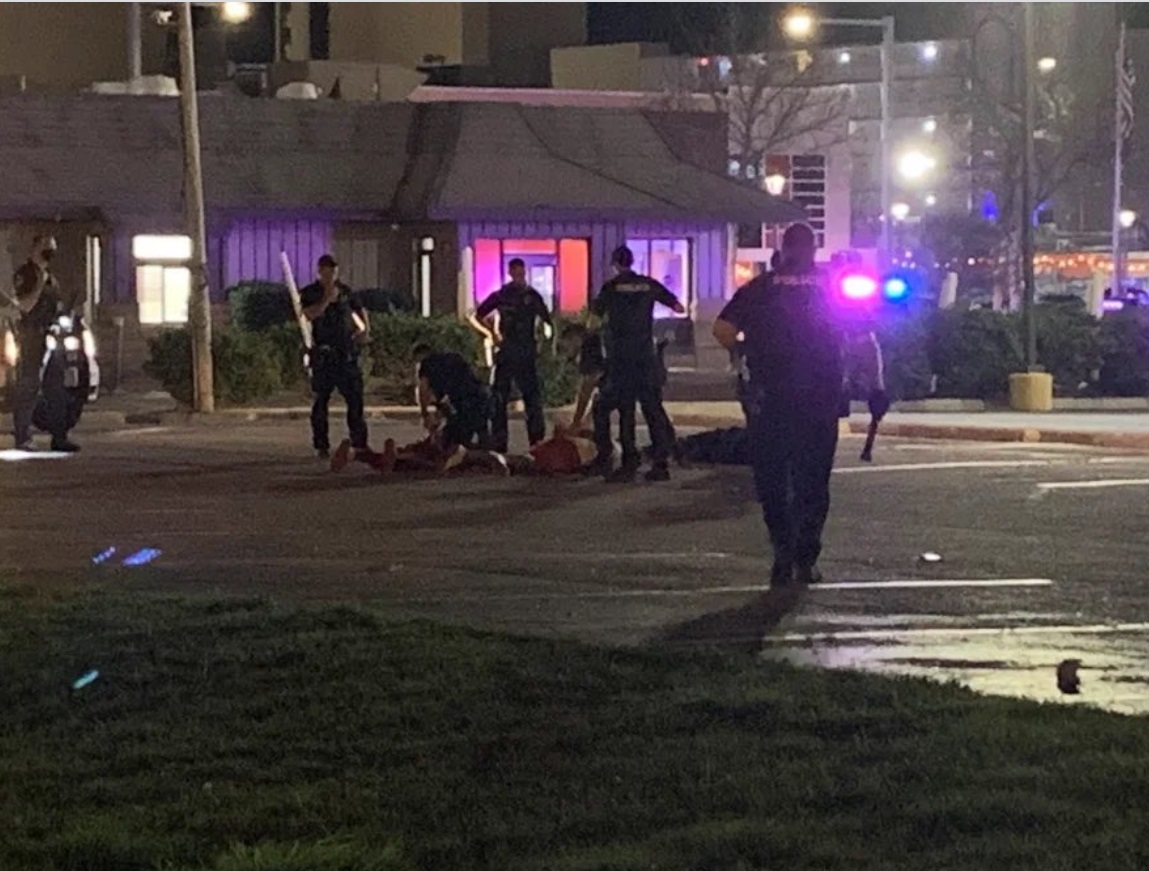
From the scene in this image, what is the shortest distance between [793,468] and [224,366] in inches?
651

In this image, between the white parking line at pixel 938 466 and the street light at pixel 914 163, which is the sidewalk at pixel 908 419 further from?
the street light at pixel 914 163

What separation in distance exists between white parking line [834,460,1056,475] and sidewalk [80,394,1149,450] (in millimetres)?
2817

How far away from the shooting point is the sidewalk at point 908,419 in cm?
2222

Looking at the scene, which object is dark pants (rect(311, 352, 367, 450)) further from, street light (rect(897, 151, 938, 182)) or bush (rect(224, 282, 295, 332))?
street light (rect(897, 151, 938, 182))

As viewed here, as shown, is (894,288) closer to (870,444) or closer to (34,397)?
(870,444)

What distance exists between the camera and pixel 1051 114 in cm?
5688

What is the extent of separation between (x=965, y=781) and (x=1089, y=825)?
1.86ft

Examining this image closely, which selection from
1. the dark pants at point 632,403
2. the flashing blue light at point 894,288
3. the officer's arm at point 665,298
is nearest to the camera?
the officer's arm at point 665,298

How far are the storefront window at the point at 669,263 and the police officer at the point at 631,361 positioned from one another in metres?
23.4

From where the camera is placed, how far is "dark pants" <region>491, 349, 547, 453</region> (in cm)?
1772

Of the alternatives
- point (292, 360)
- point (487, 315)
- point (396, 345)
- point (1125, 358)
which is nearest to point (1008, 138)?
point (1125, 358)

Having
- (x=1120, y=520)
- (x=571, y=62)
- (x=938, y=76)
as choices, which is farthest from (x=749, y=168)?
(x=1120, y=520)

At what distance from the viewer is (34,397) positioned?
1914cm

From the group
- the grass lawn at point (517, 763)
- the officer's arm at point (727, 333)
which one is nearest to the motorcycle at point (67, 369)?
the officer's arm at point (727, 333)
